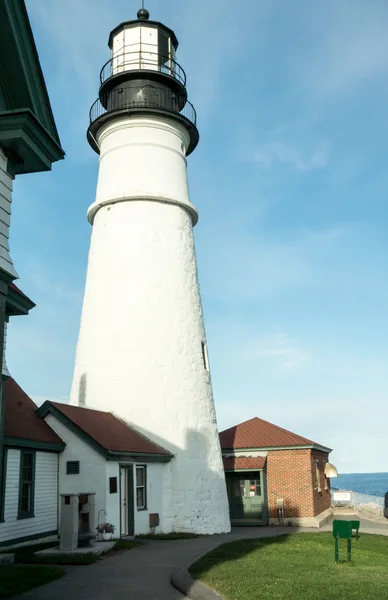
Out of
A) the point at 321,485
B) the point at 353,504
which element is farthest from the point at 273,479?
the point at 353,504

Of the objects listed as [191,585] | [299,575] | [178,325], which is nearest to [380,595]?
[299,575]

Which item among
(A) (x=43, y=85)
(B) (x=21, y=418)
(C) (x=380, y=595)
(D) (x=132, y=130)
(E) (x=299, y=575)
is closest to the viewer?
(A) (x=43, y=85)

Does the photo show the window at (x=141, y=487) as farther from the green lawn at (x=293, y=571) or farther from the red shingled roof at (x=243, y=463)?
the red shingled roof at (x=243, y=463)

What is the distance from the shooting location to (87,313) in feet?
70.9

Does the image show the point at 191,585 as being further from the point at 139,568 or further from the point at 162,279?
the point at 162,279

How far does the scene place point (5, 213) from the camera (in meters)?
8.67

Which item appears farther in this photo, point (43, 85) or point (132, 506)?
point (132, 506)

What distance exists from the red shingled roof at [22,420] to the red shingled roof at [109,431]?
2.07ft

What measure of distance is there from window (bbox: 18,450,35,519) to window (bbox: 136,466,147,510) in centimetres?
337

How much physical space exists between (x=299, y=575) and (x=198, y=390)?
987cm

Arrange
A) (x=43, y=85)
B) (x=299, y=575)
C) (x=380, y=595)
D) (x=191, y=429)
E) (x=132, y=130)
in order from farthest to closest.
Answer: (x=132, y=130)
(x=191, y=429)
(x=299, y=575)
(x=380, y=595)
(x=43, y=85)

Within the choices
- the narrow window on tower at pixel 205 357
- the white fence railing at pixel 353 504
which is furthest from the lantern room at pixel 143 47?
the white fence railing at pixel 353 504

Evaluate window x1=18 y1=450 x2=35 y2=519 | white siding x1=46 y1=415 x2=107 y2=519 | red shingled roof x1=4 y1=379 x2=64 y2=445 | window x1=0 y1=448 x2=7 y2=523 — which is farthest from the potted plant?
red shingled roof x1=4 y1=379 x2=64 y2=445

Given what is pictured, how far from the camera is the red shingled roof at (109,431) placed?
57.2 feet
